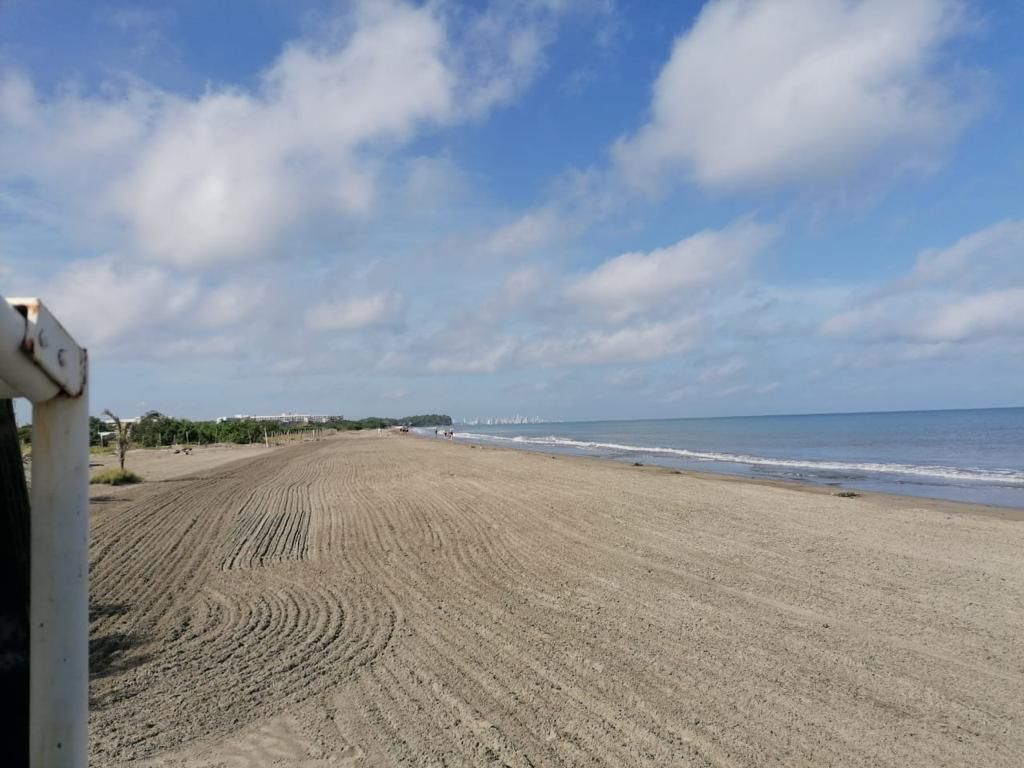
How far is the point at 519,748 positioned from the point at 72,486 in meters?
3.50

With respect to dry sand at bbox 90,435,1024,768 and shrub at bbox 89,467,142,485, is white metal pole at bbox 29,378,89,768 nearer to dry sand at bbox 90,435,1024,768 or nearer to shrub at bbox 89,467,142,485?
dry sand at bbox 90,435,1024,768

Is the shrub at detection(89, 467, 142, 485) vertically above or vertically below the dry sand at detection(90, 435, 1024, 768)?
above

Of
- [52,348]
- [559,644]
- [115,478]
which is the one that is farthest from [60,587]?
[115,478]

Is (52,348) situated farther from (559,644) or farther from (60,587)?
(559,644)

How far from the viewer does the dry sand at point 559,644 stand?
412 cm

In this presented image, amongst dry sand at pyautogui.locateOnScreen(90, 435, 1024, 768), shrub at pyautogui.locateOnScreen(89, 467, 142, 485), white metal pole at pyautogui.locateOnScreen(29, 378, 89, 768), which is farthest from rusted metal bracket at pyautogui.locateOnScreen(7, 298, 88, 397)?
shrub at pyautogui.locateOnScreen(89, 467, 142, 485)

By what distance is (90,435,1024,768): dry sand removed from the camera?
412 cm

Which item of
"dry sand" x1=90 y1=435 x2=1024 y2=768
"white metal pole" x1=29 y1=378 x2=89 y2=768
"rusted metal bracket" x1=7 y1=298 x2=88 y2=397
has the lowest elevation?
"dry sand" x1=90 y1=435 x2=1024 y2=768

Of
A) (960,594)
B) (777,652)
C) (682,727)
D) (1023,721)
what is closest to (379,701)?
(682,727)

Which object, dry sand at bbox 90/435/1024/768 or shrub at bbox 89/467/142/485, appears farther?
shrub at bbox 89/467/142/485

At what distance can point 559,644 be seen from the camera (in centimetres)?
577

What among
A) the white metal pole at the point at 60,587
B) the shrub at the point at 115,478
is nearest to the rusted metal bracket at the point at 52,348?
the white metal pole at the point at 60,587

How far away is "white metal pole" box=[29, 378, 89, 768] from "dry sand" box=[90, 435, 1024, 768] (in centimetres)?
301

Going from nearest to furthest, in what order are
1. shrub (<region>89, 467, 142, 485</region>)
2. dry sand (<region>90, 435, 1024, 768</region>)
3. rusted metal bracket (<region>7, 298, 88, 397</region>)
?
1. rusted metal bracket (<region>7, 298, 88, 397</region>)
2. dry sand (<region>90, 435, 1024, 768</region>)
3. shrub (<region>89, 467, 142, 485</region>)
